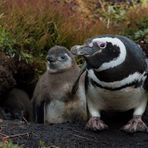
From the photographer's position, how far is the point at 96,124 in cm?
586

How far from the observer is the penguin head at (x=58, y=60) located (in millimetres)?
6875

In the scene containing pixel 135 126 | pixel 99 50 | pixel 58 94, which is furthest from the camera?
pixel 58 94

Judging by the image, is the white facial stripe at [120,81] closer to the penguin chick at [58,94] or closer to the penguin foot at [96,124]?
the penguin foot at [96,124]

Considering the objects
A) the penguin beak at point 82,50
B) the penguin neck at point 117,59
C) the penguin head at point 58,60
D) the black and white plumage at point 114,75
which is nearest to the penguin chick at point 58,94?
the penguin head at point 58,60

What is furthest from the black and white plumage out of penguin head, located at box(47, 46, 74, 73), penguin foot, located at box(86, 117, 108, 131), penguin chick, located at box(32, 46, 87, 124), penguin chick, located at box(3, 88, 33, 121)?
penguin chick, located at box(3, 88, 33, 121)

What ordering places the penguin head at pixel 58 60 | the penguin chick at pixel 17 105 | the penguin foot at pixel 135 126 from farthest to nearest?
1. the penguin chick at pixel 17 105
2. the penguin head at pixel 58 60
3. the penguin foot at pixel 135 126

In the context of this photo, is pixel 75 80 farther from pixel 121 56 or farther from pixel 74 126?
pixel 121 56

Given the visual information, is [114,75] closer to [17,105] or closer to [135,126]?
[135,126]

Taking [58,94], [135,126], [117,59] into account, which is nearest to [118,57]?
[117,59]

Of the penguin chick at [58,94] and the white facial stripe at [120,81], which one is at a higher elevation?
the white facial stripe at [120,81]

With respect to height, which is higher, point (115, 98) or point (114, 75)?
point (114, 75)

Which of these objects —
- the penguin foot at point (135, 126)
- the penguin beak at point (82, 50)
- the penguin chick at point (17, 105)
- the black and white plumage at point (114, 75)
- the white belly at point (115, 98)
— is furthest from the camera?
the penguin chick at point (17, 105)

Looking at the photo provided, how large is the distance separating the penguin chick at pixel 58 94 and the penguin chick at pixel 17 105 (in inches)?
21.7

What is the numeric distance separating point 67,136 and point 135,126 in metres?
0.67
